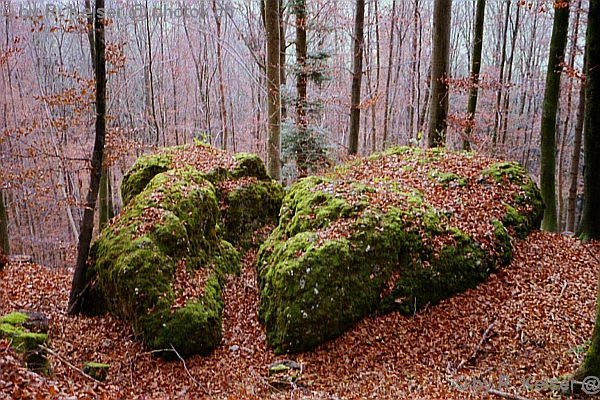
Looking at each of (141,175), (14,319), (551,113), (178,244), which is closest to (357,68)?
(551,113)

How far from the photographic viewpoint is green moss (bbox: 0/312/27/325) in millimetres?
4789

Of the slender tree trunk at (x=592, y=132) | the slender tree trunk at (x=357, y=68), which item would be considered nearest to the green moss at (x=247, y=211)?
the slender tree trunk at (x=357, y=68)

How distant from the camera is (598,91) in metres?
7.09

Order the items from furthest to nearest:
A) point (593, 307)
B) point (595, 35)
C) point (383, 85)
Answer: point (383, 85) → point (595, 35) → point (593, 307)

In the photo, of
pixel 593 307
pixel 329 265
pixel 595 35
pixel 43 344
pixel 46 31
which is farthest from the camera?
pixel 46 31

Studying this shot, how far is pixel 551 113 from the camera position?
8.75 metres

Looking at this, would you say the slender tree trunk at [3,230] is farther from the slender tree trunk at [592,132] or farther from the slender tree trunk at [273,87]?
the slender tree trunk at [592,132]

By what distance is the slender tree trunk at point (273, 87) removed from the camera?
31.0 feet

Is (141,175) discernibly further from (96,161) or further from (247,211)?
(247,211)

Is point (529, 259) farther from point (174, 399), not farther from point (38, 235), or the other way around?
point (38, 235)

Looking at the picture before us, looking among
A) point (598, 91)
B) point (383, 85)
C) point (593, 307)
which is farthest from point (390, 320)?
point (383, 85)

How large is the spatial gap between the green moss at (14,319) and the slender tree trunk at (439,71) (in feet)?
30.7

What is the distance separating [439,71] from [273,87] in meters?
4.12

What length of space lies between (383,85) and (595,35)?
54.9 feet
